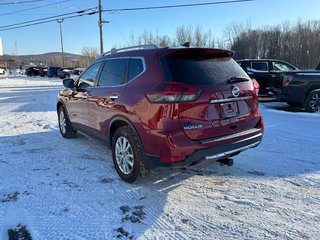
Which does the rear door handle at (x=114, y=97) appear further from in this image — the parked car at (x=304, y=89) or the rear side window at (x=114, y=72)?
the parked car at (x=304, y=89)

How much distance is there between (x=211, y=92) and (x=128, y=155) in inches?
57.9

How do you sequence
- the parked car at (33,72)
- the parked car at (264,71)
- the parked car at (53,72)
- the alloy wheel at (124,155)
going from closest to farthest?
the alloy wheel at (124,155), the parked car at (264,71), the parked car at (53,72), the parked car at (33,72)

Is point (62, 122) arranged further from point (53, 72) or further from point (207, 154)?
point (53, 72)

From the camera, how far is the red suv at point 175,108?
11.5 feet

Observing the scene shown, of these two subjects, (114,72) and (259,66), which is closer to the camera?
(114,72)

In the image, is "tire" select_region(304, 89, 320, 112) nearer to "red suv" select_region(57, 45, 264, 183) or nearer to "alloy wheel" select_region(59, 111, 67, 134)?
"red suv" select_region(57, 45, 264, 183)


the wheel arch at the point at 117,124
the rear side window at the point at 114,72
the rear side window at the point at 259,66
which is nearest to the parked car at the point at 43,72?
the rear side window at the point at 259,66

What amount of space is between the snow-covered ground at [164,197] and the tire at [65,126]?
35.0 inches

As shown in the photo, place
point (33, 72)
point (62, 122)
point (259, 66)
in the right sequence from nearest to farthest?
point (62, 122), point (259, 66), point (33, 72)

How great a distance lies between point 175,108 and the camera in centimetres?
345

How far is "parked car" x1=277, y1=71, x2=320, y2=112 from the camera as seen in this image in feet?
31.1

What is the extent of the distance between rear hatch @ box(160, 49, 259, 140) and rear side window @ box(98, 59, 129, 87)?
2.76 feet

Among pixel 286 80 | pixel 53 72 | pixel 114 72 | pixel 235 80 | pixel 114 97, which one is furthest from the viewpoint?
pixel 53 72

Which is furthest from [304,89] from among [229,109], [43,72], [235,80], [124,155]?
[43,72]
